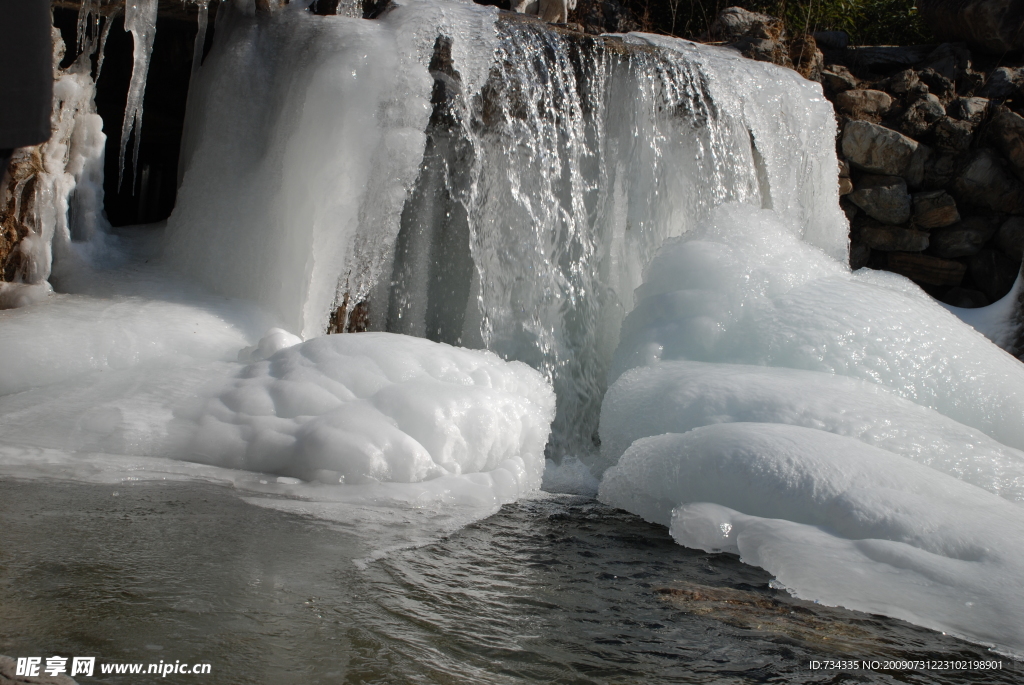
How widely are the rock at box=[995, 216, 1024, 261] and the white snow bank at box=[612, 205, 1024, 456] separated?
308 cm

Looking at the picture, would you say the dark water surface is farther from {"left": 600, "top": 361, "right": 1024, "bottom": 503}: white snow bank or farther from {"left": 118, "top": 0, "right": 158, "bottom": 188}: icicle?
{"left": 118, "top": 0, "right": 158, "bottom": 188}: icicle

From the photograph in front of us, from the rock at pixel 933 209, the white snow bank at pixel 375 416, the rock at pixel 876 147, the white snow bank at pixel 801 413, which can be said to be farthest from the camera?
the rock at pixel 933 209

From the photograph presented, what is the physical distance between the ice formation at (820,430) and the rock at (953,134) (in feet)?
9.17

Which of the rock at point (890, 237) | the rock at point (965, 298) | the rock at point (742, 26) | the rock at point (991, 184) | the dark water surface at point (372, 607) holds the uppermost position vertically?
the rock at point (742, 26)

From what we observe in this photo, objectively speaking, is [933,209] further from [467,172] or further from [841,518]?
[841,518]

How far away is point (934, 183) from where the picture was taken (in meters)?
6.77

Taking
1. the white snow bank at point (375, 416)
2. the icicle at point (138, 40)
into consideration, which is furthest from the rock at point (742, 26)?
the white snow bank at point (375, 416)

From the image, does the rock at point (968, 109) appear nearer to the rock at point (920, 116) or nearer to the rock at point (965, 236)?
the rock at point (920, 116)

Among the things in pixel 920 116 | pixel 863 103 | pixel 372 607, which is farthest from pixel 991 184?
pixel 372 607

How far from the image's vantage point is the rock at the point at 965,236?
22.3ft

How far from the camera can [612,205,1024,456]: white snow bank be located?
137 inches

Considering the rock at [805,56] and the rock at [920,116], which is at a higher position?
the rock at [805,56]

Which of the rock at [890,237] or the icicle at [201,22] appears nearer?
the icicle at [201,22]

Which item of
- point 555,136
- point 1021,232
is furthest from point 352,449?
point 1021,232
